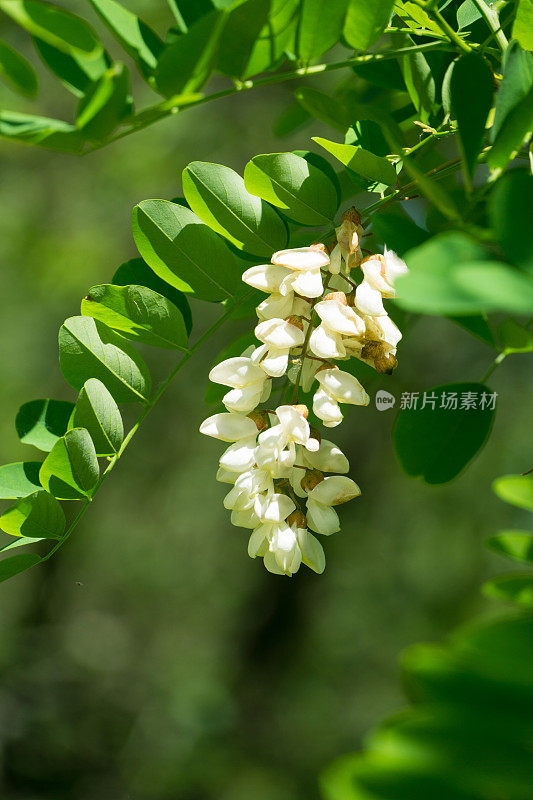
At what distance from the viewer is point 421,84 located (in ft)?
1.37

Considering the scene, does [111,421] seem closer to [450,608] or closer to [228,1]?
[228,1]

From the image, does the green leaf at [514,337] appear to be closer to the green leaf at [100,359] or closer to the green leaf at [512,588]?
the green leaf at [512,588]

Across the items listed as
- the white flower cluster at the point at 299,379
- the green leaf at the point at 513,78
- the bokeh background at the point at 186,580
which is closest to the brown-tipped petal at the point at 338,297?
the white flower cluster at the point at 299,379

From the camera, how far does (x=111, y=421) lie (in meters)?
0.40

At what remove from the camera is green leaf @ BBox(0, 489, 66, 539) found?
1.17 ft

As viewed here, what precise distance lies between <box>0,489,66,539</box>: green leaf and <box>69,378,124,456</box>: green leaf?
4cm

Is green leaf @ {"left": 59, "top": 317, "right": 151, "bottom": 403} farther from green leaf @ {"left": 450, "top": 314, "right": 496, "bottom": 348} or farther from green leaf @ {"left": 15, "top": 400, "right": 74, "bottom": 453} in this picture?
green leaf @ {"left": 450, "top": 314, "right": 496, "bottom": 348}

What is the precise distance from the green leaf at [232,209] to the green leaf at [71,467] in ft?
0.41

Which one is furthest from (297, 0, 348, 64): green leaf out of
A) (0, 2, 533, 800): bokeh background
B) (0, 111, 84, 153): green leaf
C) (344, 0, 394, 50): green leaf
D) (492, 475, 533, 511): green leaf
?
(0, 2, 533, 800): bokeh background

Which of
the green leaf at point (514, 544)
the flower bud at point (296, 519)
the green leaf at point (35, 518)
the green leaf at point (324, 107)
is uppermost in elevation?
the green leaf at point (324, 107)

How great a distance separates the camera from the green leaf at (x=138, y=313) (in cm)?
39

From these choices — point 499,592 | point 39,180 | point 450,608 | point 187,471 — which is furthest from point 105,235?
point 499,592

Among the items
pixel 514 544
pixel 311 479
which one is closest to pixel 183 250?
pixel 311 479

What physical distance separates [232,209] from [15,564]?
8.1 inches
